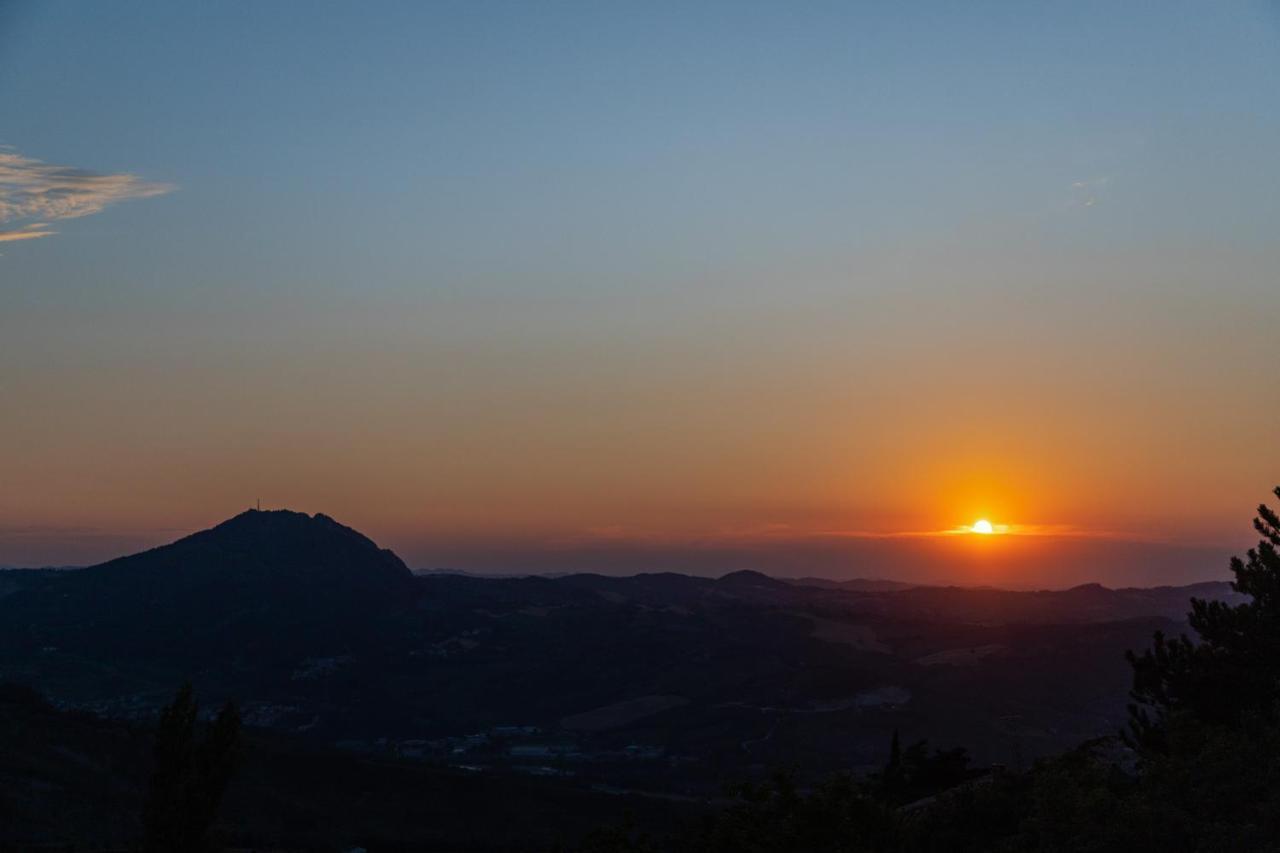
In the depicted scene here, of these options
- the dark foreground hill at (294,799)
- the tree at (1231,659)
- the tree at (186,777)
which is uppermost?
the tree at (1231,659)

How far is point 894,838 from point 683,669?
5018 inches

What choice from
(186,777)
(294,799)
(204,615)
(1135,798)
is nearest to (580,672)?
(204,615)

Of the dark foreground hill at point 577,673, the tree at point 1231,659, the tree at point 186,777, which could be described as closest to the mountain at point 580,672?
the dark foreground hill at point 577,673

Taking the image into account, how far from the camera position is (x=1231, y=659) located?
104 ft

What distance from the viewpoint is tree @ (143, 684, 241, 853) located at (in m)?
30.6

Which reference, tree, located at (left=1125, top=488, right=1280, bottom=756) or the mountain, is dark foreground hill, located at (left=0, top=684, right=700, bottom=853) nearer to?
the mountain

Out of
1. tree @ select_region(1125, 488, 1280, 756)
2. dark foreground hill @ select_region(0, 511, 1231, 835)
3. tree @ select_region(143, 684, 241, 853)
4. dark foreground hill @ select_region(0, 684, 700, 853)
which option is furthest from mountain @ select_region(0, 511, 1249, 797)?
tree @ select_region(143, 684, 241, 853)

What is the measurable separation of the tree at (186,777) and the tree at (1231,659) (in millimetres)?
22176

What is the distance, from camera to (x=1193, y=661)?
108 ft

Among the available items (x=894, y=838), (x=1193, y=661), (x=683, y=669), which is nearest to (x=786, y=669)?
(x=683, y=669)

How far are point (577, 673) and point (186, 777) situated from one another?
125 metres

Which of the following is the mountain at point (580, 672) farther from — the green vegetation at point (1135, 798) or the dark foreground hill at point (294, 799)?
the green vegetation at point (1135, 798)

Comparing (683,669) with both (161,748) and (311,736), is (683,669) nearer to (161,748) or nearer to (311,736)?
Answer: (311,736)

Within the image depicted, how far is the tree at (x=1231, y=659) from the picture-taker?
101ft
